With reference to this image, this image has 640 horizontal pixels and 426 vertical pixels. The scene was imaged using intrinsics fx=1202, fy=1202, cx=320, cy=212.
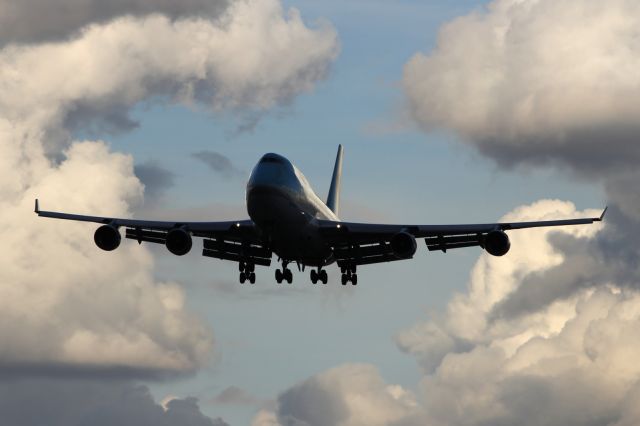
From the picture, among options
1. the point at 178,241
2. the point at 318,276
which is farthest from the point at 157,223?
the point at 318,276

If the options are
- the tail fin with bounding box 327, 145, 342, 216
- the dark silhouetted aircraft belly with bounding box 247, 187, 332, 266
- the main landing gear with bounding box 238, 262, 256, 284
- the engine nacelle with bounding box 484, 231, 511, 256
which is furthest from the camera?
the tail fin with bounding box 327, 145, 342, 216

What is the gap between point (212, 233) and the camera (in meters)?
81.0

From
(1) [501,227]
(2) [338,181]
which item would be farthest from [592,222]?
(2) [338,181]

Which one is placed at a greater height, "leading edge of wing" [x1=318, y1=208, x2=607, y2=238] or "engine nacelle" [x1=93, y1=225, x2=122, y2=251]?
"leading edge of wing" [x1=318, y1=208, x2=607, y2=238]

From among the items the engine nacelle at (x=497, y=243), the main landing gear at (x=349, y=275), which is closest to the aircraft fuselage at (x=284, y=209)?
the main landing gear at (x=349, y=275)

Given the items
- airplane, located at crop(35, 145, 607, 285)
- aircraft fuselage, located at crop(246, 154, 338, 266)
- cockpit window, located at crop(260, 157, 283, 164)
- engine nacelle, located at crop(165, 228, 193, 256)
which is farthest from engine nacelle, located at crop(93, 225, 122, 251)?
cockpit window, located at crop(260, 157, 283, 164)

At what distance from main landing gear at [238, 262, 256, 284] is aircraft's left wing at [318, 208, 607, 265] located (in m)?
6.10

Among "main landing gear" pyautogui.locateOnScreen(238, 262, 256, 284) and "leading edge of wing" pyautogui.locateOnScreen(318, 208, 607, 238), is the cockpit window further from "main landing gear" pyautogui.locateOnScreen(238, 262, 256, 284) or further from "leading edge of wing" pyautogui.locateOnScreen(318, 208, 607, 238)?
"main landing gear" pyautogui.locateOnScreen(238, 262, 256, 284)

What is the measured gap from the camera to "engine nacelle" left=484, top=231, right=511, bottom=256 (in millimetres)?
77938

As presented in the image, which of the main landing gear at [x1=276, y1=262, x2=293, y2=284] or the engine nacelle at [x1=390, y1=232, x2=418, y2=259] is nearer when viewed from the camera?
the engine nacelle at [x1=390, y1=232, x2=418, y2=259]

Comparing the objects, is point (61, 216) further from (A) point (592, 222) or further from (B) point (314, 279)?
(A) point (592, 222)

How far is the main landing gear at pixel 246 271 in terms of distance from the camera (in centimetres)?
8506

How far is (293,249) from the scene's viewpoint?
78.6 m

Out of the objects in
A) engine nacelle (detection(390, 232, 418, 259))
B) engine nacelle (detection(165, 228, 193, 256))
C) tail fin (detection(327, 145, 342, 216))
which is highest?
tail fin (detection(327, 145, 342, 216))
